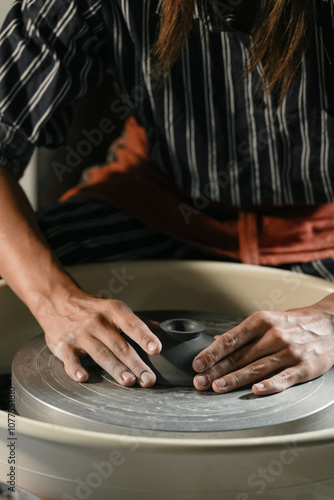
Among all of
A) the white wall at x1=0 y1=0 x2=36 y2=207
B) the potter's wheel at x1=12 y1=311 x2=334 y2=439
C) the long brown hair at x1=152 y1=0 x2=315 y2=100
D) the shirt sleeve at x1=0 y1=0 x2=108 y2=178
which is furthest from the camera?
the white wall at x1=0 y1=0 x2=36 y2=207

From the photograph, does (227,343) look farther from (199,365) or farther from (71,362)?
(71,362)

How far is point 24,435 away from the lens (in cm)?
66

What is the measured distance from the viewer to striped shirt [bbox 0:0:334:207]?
1127 millimetres

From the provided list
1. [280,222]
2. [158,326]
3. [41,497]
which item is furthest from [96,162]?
[41,497]

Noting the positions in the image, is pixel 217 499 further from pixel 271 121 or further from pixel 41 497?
pixel 271 121

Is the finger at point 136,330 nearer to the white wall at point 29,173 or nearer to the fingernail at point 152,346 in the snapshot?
the fingernail at point 152,346

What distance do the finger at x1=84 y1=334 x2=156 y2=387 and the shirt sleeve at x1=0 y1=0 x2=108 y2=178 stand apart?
1.54 ft

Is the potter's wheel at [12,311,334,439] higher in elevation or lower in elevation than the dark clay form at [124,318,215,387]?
lower

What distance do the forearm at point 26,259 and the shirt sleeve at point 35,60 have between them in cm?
12

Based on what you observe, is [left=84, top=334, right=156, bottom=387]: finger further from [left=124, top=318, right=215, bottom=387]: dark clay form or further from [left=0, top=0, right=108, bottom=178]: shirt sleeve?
[left=0, top=0, right=108, bottom=178]: shirt sleeve

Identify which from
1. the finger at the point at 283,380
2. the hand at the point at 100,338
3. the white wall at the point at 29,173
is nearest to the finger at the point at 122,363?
the hand at the point at 100,338

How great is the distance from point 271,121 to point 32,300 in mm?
546

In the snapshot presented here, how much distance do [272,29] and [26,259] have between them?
490 mm

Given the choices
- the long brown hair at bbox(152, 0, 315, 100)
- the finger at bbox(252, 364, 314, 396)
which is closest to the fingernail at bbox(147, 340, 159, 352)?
the finger at bbox(252, 364, 314, 396)
